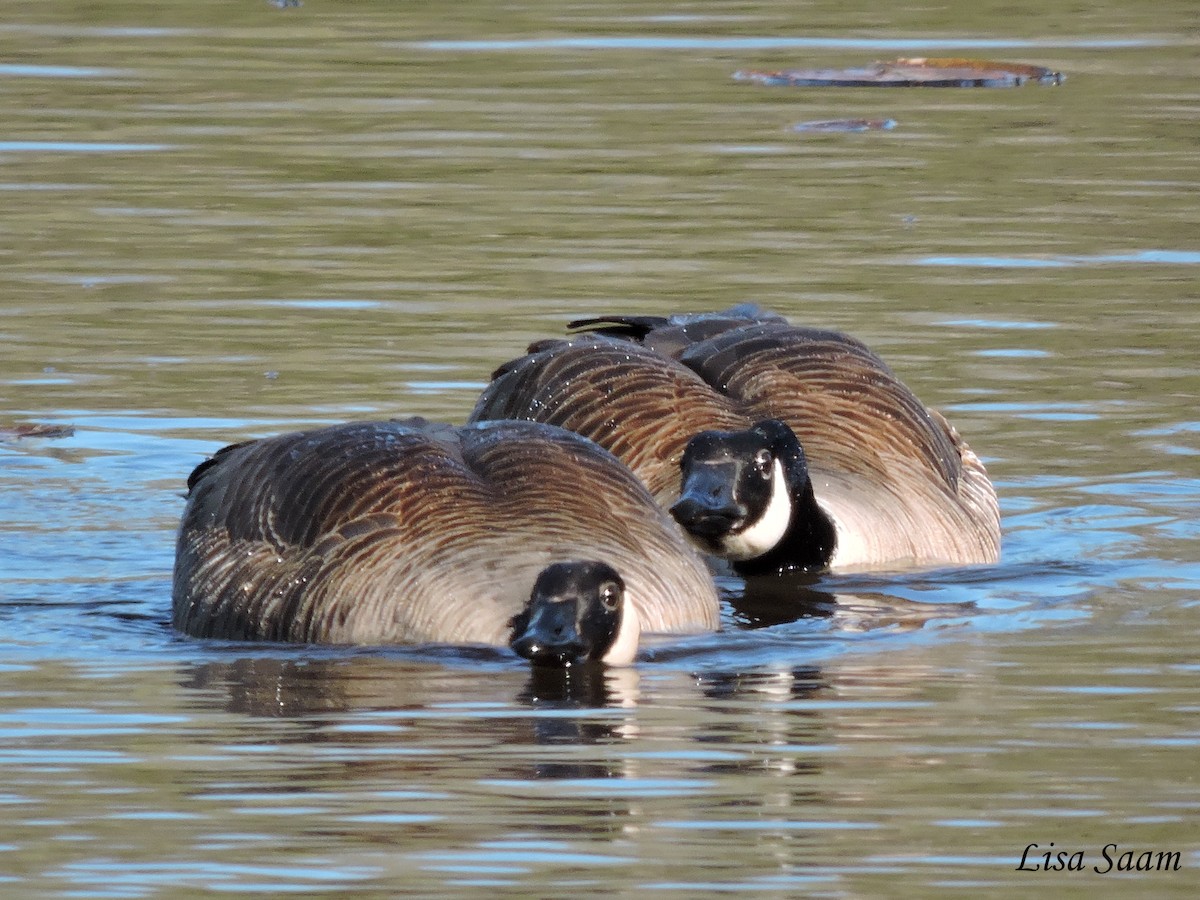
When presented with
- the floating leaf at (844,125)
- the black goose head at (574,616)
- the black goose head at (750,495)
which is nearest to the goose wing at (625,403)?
the black goose head at (750,495)

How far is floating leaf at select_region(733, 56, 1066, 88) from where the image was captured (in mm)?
22047

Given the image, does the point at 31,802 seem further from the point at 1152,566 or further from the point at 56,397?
the point at 56,397

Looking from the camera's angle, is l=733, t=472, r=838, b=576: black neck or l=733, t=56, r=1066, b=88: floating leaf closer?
l=733, t=472, r=838, b=576: black neck

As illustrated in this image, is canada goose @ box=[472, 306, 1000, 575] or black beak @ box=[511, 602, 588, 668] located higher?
canada goose @ box=[472, 306, 1000, 575]

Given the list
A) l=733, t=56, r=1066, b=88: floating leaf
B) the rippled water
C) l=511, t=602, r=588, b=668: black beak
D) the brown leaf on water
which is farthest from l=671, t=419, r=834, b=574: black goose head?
l=733, t=56, r=1066, b=88: floating leaf

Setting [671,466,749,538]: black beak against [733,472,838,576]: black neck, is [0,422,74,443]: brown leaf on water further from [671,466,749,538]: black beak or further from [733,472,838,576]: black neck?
[671,466,749,538]: black beak

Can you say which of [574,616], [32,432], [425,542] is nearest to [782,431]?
[425,542]

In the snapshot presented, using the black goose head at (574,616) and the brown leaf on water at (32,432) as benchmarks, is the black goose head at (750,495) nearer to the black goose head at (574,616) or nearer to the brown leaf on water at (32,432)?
the black goose head at (574,616)

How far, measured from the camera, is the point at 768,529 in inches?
442

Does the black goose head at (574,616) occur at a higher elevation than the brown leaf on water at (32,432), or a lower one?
lower

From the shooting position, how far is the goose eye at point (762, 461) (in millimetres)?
10898

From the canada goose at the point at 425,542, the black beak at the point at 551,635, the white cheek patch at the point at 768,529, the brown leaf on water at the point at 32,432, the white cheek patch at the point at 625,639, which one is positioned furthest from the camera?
the brown leaf on water at the point at 32,432

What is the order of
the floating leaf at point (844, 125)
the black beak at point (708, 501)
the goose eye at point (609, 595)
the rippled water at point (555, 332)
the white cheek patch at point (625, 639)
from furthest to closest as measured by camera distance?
the floating leaf at point (844, 125)
the black beak at point (708, 501)
the white cheek patch at point (625, 639)
the goose eye at point (609, 595)
the rippled water at point (555, 332)
